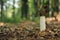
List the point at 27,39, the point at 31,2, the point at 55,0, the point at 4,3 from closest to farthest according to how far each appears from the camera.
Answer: the point at 27,39
the point at 55,0
the point at 31,2
the point at 4,3

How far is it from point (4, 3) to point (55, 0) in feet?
19.6

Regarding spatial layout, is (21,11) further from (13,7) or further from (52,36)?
(52,36)

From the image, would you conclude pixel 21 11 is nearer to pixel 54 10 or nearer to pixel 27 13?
pixel 27 13

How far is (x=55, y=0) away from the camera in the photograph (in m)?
17.9

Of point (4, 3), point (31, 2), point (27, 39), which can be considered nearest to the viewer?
point (27, 39)

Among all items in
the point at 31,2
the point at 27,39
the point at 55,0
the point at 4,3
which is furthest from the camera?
the point at 4,3

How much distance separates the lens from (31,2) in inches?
757

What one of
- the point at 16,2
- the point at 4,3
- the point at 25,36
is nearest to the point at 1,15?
the point at 4,3

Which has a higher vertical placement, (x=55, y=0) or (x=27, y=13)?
(x=55, y=0)

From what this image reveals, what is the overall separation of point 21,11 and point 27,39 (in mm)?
13694

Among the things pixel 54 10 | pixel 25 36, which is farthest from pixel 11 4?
pixel 25 36

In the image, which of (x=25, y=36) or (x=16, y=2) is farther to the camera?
(x=16, y=2)

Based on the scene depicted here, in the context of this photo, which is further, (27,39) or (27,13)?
(27,13)

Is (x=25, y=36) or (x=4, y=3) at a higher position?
(x=4, y=3)
